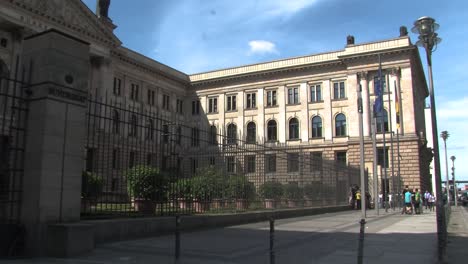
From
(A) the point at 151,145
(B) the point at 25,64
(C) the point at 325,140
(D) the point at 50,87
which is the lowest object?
(A) the point at 151,145

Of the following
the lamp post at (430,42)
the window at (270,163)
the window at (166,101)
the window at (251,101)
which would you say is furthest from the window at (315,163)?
the window at (166,101)

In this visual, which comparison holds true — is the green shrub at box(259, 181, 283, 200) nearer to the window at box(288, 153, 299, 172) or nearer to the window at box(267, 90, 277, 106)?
the window at box(288, 153, 299, 172)

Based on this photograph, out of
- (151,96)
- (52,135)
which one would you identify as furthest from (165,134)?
(151,96)

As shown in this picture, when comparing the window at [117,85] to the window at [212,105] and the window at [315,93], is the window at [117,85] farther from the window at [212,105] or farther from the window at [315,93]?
the window at [315,93]

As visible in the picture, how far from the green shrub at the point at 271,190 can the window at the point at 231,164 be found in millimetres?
2413

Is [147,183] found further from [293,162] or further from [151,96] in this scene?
[151,96]

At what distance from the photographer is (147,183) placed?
15.6 meters

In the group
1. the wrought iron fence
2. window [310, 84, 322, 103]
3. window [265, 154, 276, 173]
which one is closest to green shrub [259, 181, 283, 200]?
the wrought iron fence

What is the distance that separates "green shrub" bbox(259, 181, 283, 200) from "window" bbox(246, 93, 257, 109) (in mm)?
47524

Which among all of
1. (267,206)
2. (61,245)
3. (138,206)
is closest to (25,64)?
(61,245)

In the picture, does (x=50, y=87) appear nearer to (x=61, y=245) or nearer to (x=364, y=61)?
(x=61, y=245)

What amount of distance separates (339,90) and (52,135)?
57499 mm

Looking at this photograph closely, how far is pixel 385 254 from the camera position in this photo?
395 inches

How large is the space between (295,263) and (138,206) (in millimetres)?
7140
